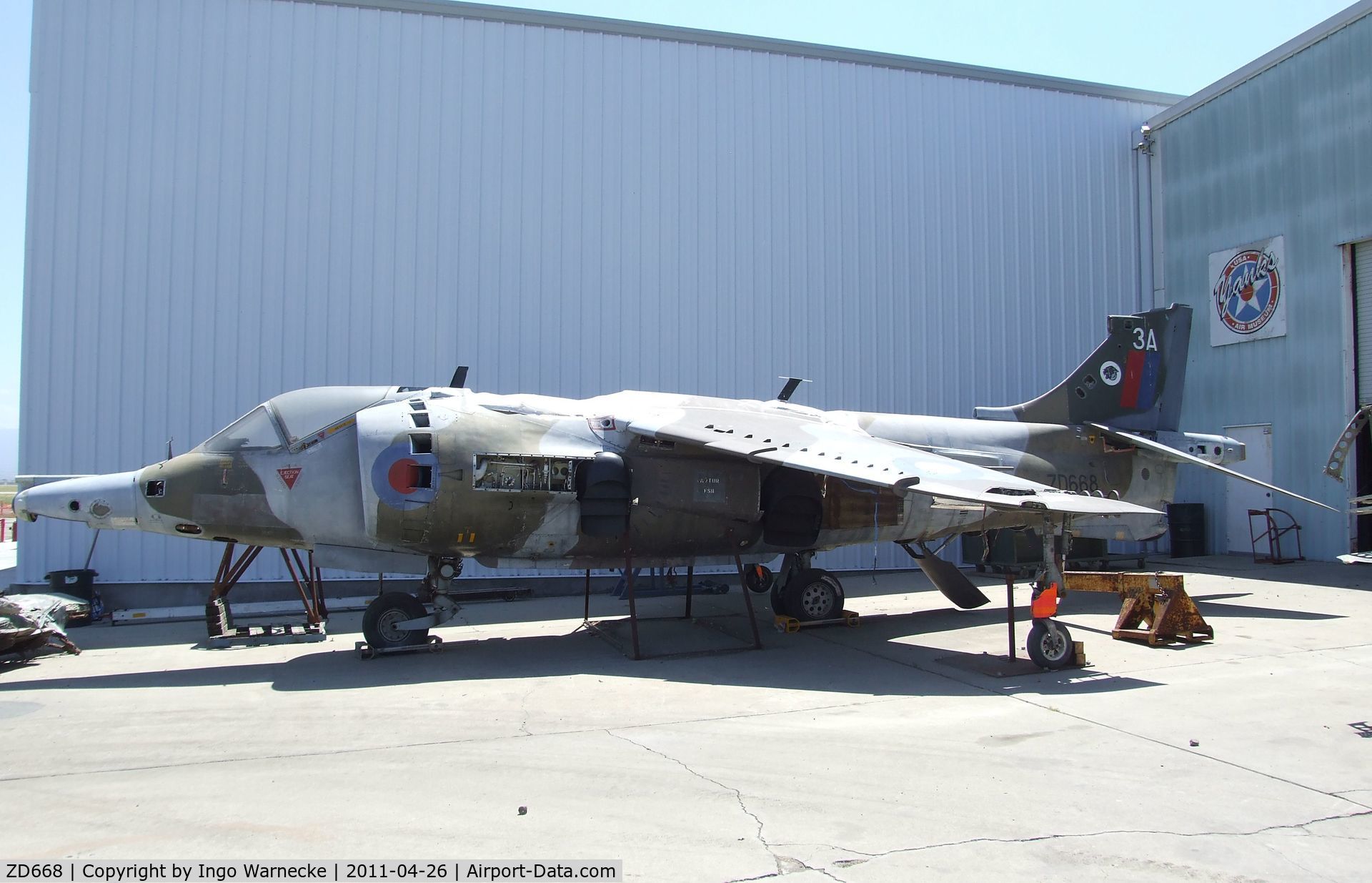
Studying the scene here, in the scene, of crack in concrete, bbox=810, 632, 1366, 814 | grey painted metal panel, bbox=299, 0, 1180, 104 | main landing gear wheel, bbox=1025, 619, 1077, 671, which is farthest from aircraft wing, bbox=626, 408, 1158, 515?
grey painted metal panel, bbox=299, 0, 1180, 104

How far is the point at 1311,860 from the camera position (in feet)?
13.7

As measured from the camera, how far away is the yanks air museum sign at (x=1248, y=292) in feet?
58.0

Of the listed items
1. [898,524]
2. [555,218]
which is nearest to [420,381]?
[555,218]

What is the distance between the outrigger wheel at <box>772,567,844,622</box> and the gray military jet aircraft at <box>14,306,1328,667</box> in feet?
0.20

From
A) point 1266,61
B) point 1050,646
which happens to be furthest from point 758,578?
point 1266,61

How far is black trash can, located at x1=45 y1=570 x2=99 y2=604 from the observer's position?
12.8 metres

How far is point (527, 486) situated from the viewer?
30.4ft

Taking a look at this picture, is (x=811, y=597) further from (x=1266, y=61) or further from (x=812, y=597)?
(x=1266, y=61)

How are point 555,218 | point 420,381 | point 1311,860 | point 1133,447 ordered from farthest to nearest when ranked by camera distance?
point 555,218, point 420,381, point 1133,447, point 1311,860

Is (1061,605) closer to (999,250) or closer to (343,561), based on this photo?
(999,250)

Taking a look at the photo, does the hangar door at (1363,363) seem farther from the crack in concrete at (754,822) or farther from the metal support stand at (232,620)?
the metal support stand at (232,620)

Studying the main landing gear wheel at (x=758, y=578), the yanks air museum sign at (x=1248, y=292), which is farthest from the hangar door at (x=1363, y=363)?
the main landing gear wheel at (x=758, y=578)

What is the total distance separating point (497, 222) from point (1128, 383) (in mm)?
10982

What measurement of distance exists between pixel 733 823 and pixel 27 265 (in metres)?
14.9
